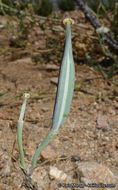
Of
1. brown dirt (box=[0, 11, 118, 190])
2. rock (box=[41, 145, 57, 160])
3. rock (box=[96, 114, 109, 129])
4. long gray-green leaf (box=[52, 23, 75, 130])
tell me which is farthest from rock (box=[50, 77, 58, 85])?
long gray-green leaf (box=[52, 23, 75, 130])

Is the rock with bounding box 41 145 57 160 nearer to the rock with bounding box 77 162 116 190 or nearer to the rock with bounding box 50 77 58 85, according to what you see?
the rock with bounding box 77 162 116 190

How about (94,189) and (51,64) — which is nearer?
(94,189)

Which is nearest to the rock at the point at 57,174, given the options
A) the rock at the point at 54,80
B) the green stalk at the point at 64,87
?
the green stalk at the point at 64,87

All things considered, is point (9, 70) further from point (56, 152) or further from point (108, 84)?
point (56, 152)

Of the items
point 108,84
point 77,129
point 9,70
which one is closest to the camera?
point 77,129

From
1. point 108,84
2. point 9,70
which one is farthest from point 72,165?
point 9,70

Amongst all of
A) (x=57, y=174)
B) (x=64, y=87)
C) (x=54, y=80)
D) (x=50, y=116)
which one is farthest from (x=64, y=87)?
(x=54, y=80)
